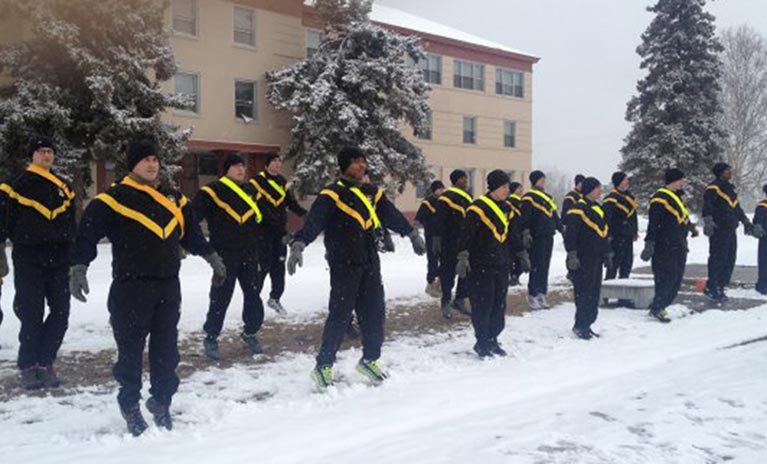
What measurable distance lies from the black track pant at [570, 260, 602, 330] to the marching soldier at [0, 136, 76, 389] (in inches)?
239

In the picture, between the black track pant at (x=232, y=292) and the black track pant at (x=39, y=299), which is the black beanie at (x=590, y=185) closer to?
the black track pant at (x=232, y=292)

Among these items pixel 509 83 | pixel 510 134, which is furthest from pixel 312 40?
pixel 510 134

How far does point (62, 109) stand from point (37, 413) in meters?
15.3

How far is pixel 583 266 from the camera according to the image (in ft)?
30.0

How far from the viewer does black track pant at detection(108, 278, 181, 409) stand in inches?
203

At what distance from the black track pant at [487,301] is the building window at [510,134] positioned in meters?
32.5

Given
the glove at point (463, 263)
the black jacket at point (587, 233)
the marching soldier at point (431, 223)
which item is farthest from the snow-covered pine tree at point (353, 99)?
the glove at point (463, 263)

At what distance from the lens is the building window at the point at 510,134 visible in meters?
39.6

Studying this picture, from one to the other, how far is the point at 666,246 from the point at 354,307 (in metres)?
5.60

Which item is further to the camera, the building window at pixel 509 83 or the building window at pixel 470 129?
the building window at pixel 509 83

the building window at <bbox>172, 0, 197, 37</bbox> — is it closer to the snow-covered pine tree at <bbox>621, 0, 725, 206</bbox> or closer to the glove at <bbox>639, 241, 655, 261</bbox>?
the snow-covered pine tree at <bbox>621, 0, 725, 206</bbox>

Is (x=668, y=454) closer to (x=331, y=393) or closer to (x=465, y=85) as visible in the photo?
(x=331, y=393)

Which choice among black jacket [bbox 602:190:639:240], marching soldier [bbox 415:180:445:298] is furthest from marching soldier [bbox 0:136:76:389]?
black jacket [bbox 602:190:639:240]

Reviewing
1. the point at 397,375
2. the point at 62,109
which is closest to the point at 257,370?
the point at 397,375
